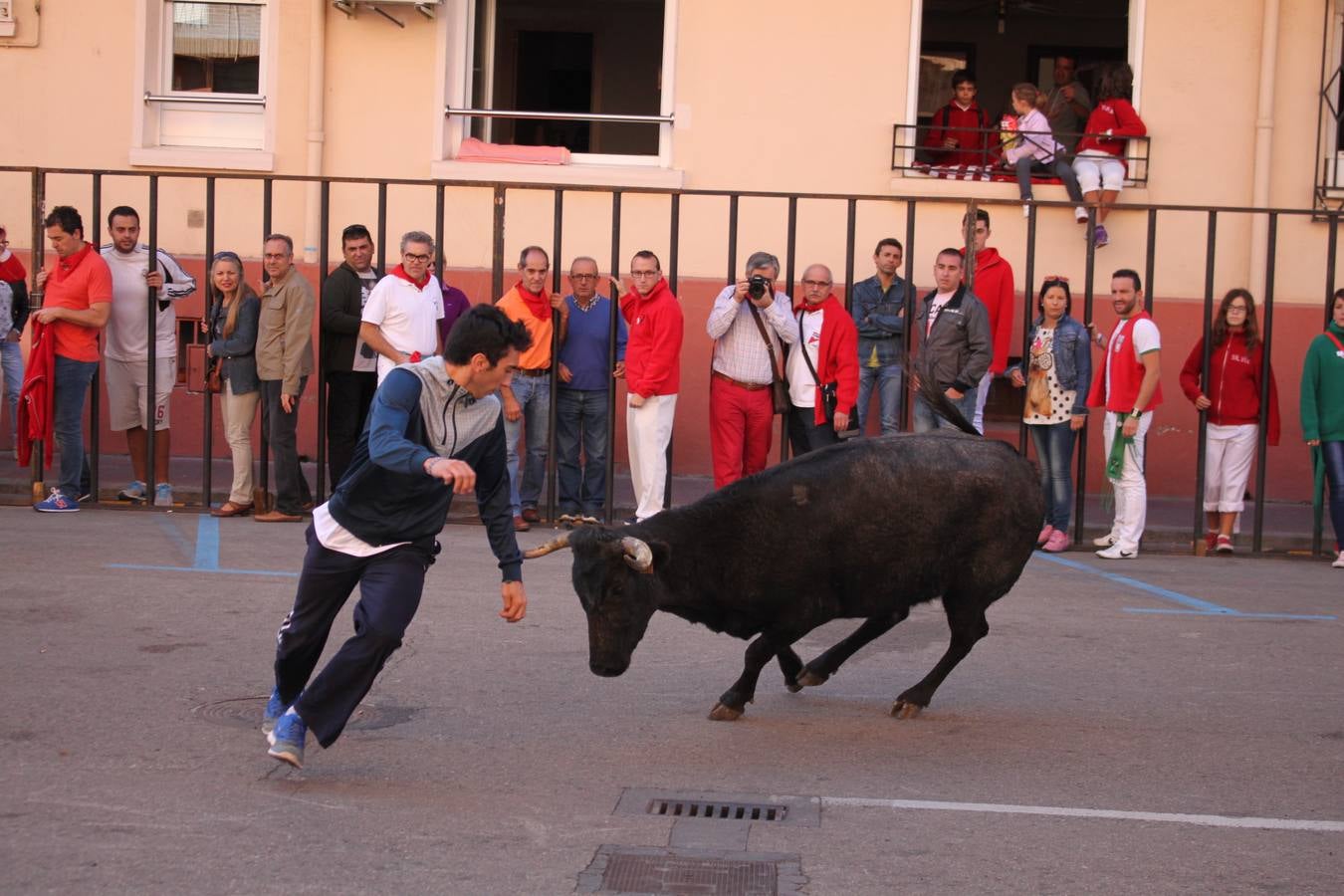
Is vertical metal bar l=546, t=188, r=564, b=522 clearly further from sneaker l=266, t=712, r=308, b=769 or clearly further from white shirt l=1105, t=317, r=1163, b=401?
sneaker l=266, t=712, r=308, b=769

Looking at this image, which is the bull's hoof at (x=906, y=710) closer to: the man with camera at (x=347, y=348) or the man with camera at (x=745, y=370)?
the man with camera at (x=745, y=370)

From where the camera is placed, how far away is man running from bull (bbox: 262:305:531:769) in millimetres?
5547

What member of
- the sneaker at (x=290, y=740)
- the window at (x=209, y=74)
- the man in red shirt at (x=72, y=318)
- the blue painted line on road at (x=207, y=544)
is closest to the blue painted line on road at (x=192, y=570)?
the blue painted line on road at (x=207, y=544)

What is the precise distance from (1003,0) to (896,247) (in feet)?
20.7

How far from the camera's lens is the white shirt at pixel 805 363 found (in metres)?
11.6

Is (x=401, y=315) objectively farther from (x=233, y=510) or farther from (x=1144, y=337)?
(x=1144, y=337)

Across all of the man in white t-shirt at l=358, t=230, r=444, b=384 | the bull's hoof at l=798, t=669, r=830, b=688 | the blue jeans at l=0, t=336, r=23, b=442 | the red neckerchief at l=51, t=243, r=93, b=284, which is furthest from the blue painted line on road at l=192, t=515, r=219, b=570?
the bull's hoof at l=798, t=669, r=830, b=688

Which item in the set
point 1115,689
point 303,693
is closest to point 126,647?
point 303,693

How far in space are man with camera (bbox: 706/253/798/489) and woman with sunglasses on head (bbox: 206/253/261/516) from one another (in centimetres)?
340

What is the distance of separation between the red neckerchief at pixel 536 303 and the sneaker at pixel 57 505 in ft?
12.2

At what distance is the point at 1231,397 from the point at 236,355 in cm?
727

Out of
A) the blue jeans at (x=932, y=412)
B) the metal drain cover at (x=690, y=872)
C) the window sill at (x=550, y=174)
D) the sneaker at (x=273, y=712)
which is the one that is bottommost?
the metal drain cover at (x=690, y=872)

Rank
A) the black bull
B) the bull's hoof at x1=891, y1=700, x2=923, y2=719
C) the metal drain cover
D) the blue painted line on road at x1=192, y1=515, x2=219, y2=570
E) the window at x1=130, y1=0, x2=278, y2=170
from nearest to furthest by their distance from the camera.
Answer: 1. the metal drain cover
2. the black bull
3. the bull's hoof at x1=891, y1=700, x2=923, y2=719
4. the blue painted line on road at x1=192, y1=515, x2=219, y2=570
5. the window at x1=130, y1=0, x2=278, y2=170

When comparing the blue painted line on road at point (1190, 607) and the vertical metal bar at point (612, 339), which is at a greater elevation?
the vertical metal bar at point (612, 339)
